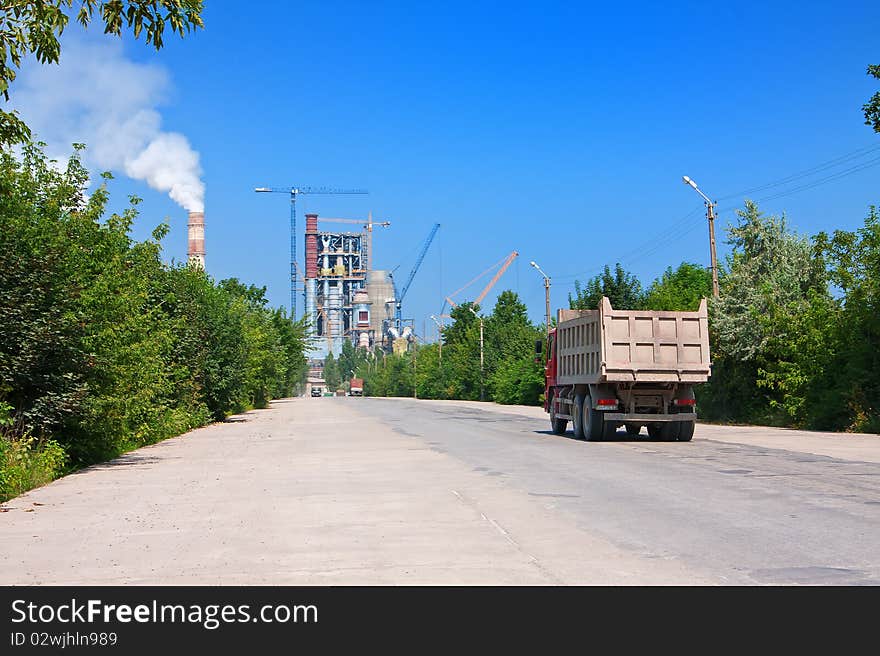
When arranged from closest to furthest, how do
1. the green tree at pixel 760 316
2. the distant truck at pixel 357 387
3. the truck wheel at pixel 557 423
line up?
the truck wheel at pixel 557 423
the green tree at pixel 760 316
the distant truck at pixel 357 387

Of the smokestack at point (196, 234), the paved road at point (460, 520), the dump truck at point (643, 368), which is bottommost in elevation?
the paved road at point (460, 520)

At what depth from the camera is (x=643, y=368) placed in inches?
995

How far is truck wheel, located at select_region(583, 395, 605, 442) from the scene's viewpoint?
86.1 ft

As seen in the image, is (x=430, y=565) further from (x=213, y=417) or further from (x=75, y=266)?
(x=213, y=417)

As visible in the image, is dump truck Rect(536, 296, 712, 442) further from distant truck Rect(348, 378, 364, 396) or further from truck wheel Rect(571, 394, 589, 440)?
distant truck Rect(348, 378, 364, 396)

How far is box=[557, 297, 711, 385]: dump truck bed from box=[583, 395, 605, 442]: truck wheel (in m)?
0.76

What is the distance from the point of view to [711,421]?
130 feet

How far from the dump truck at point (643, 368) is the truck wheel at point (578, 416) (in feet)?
2.00

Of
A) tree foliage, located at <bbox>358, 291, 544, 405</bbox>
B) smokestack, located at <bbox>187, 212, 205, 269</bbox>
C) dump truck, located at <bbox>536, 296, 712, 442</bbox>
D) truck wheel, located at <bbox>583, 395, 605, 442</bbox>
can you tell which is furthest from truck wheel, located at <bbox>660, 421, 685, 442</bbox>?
smokestack, located at <bbox>187, 212, 205, 269</bbox>

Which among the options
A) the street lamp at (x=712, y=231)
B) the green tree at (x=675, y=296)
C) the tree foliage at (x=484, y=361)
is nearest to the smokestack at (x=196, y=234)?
the tree foliage at (x=484, y=361)

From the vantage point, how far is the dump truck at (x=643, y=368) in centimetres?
2530

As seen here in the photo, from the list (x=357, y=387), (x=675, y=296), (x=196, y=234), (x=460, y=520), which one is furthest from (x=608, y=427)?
(x=357, y=387)

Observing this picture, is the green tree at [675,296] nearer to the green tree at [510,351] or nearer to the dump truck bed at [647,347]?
the dump truck bed at [647,347]
